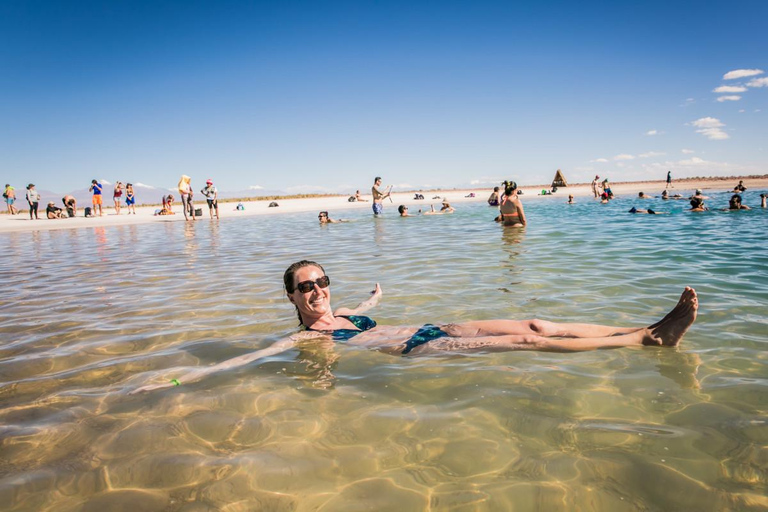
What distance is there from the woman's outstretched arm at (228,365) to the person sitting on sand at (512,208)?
10.2m

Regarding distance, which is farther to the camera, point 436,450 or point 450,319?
point 450,319

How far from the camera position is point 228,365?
366cm

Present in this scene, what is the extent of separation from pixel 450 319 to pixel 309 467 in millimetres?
2977

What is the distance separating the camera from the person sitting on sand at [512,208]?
13242mm

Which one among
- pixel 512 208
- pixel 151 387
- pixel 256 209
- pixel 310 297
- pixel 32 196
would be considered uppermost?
pixel 32 196

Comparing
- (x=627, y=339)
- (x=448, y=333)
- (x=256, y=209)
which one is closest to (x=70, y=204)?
(x=256, y=209)

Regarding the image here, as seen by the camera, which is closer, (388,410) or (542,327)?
(388,410)

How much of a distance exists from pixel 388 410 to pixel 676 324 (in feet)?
8.17

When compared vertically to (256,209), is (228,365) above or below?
below

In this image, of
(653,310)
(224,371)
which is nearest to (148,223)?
(224,371)

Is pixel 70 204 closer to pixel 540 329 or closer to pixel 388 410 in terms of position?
pixel 388 410

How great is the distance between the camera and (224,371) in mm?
3764

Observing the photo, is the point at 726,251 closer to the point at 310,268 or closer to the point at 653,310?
the point at 653,310

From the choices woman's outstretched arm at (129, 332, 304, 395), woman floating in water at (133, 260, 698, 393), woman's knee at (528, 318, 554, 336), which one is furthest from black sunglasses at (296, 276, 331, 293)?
woman's knee at (528, 318, 554, 336)
